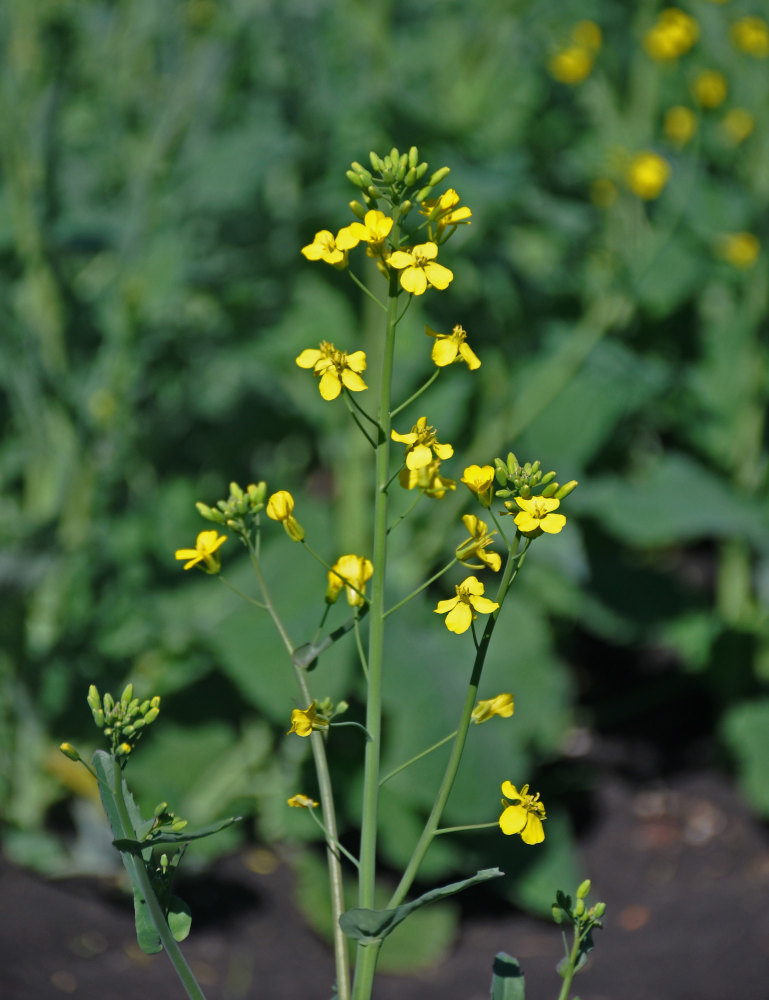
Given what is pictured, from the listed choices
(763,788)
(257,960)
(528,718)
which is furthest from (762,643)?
(257,960)

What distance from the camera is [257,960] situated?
2105mm

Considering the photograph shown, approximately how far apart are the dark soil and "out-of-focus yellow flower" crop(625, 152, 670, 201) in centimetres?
→ 158

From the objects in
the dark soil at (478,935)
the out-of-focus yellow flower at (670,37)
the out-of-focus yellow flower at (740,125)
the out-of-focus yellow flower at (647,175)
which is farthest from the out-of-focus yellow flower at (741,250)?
the dark soil at (478,935)

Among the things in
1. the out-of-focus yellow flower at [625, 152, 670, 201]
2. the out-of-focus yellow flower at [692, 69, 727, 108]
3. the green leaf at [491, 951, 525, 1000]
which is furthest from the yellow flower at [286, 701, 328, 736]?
the out-of-focus yellow flower at [692, 69, 727, 108]

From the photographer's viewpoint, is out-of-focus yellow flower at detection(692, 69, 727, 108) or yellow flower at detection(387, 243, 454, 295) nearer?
yellow flower at detection(387, 243, 454, 295)

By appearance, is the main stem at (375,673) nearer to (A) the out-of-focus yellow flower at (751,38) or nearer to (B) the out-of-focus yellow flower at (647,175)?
(B) the out-of-focus yellow flower at (647,175)

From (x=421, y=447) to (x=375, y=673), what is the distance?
0.18m

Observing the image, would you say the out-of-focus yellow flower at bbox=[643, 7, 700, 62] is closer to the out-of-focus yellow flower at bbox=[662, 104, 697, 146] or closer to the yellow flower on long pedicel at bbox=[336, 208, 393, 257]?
the out-of-focus yellow flower at bbox=[662, 104, 697, 146]

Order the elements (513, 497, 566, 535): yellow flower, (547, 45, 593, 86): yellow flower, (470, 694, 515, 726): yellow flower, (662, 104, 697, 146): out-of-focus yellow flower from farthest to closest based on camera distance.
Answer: (662, 104, 697, 146): out-of-focus yellow flower → (547, 45, 593, 86): yellow flower → (470, 694, 515, 726): yellow flower → (513, 497, 566, 535): yellow flower

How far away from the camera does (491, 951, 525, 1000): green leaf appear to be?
0.83 m

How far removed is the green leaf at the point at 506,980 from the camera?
0.83 meters

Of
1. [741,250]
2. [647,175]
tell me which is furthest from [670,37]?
[741,250]

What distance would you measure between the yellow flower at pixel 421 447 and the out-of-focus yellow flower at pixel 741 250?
2.17 metres

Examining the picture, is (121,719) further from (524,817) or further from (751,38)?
(751,38)
